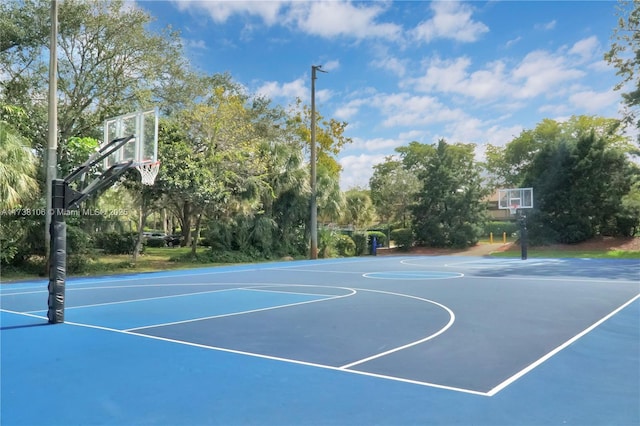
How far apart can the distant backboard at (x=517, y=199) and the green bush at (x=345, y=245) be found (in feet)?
30.7

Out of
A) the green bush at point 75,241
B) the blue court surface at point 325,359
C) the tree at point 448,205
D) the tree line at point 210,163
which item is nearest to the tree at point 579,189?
the tree line at point 210,163

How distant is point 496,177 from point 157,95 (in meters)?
41.0

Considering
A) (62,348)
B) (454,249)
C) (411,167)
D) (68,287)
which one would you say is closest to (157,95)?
(68,287)

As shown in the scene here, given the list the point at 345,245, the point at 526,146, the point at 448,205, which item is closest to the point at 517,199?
the point at 448,205

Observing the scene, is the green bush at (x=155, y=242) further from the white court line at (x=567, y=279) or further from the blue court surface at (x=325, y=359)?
the white court line at (x=567, y=279)

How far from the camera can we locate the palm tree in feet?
48.3

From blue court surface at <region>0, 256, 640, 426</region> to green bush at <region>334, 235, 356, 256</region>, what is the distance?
61.6ft

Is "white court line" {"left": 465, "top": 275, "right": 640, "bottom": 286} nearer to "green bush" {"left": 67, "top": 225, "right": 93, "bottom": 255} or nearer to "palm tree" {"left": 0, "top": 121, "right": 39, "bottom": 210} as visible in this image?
"green bush" {"left": 67, "top": 225, "right": 93, "bottom": 255}

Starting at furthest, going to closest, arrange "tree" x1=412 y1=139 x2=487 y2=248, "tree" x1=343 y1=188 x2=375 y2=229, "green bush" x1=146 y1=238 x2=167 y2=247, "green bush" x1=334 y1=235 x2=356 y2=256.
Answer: "green bush" x1=146 y1=238 x2=167 y2=247
"tree" x1=343 y1=188 x2=375 y2=229
"tree" x1=412 y1=139 x2=487 y2=248
"green bush" x1=334 y1=235 x2=356 y2=256

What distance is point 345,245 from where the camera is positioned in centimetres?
3206

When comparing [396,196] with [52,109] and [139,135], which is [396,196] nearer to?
[52,109]

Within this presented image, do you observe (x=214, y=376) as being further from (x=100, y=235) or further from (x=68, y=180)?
(x=100, y=235)

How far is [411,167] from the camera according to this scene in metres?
57.1

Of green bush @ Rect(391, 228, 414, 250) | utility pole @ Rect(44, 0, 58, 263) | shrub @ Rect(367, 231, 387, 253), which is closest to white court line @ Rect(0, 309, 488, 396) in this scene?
utility pole @ Rect(44, 0, 58, 263)
